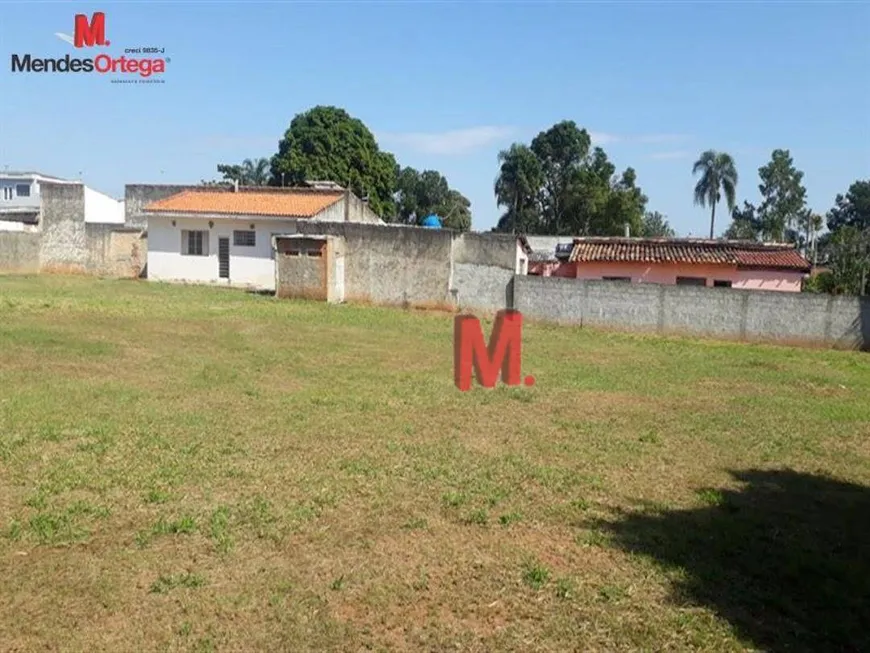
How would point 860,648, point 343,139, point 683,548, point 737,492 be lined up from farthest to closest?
point 343,139 < point 737,492 < point 683,548 < point 860,648

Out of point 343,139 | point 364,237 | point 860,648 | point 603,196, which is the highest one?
point 343,139

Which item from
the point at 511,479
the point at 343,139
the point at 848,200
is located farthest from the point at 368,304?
the point at 848,200

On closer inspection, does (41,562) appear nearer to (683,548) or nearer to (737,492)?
(683,548)

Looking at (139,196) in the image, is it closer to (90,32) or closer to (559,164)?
(90,32)

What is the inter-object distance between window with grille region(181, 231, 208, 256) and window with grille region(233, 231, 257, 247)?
4.84ft

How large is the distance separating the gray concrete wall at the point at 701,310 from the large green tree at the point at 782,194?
41.0 m

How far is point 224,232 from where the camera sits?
2844cm

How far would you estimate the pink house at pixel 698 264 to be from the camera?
86.6 ft

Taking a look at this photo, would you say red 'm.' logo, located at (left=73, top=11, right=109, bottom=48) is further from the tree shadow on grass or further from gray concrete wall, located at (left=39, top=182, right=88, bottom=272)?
the tree shadow on grass

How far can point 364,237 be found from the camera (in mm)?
23766

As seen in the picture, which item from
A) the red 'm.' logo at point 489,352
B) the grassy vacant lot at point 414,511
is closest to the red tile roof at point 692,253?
the red 'm.' logo at point 489,352

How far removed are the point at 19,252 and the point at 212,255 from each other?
10.1 metres

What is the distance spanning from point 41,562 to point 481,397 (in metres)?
6.50

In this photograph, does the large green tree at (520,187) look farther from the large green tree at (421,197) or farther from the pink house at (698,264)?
the pink house at (698,264)
